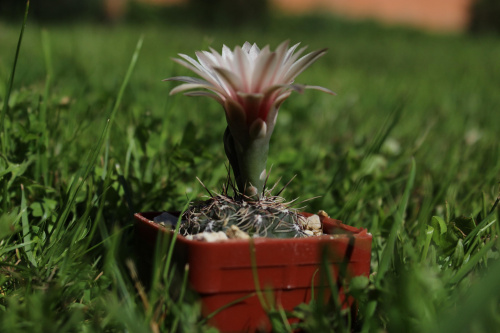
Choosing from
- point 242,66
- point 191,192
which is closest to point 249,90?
point 242,66

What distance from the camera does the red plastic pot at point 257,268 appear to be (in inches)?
Result: 39.9

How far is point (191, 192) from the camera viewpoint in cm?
175

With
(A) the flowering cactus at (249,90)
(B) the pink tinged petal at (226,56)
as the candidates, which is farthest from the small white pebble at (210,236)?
(B) the pink tinged petal at (226,56)

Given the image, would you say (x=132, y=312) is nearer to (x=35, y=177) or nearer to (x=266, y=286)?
(x=266, y=286)

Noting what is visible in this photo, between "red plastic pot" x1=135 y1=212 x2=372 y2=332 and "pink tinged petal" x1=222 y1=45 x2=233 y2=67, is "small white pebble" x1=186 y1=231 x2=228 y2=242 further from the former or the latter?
"pink tinged petal" x1=222 y1=45 x2=233 y2=67

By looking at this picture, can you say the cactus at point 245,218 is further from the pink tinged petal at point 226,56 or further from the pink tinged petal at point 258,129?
the pink tinged petal at point 226,56

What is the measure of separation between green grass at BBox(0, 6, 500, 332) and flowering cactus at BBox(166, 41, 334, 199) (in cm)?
30

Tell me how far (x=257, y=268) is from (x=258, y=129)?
281mm

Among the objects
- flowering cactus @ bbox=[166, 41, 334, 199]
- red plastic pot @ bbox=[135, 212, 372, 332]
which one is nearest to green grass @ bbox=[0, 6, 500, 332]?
red plastic pot @ bbox=[135, 212, 372, 332]

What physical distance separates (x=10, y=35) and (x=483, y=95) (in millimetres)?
5180

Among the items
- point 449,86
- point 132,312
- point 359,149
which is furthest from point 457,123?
point 132,312

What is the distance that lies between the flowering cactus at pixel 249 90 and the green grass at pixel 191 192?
30 centimetres

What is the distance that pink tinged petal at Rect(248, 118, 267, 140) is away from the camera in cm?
111

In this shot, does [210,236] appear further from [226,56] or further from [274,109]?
[226,56]
